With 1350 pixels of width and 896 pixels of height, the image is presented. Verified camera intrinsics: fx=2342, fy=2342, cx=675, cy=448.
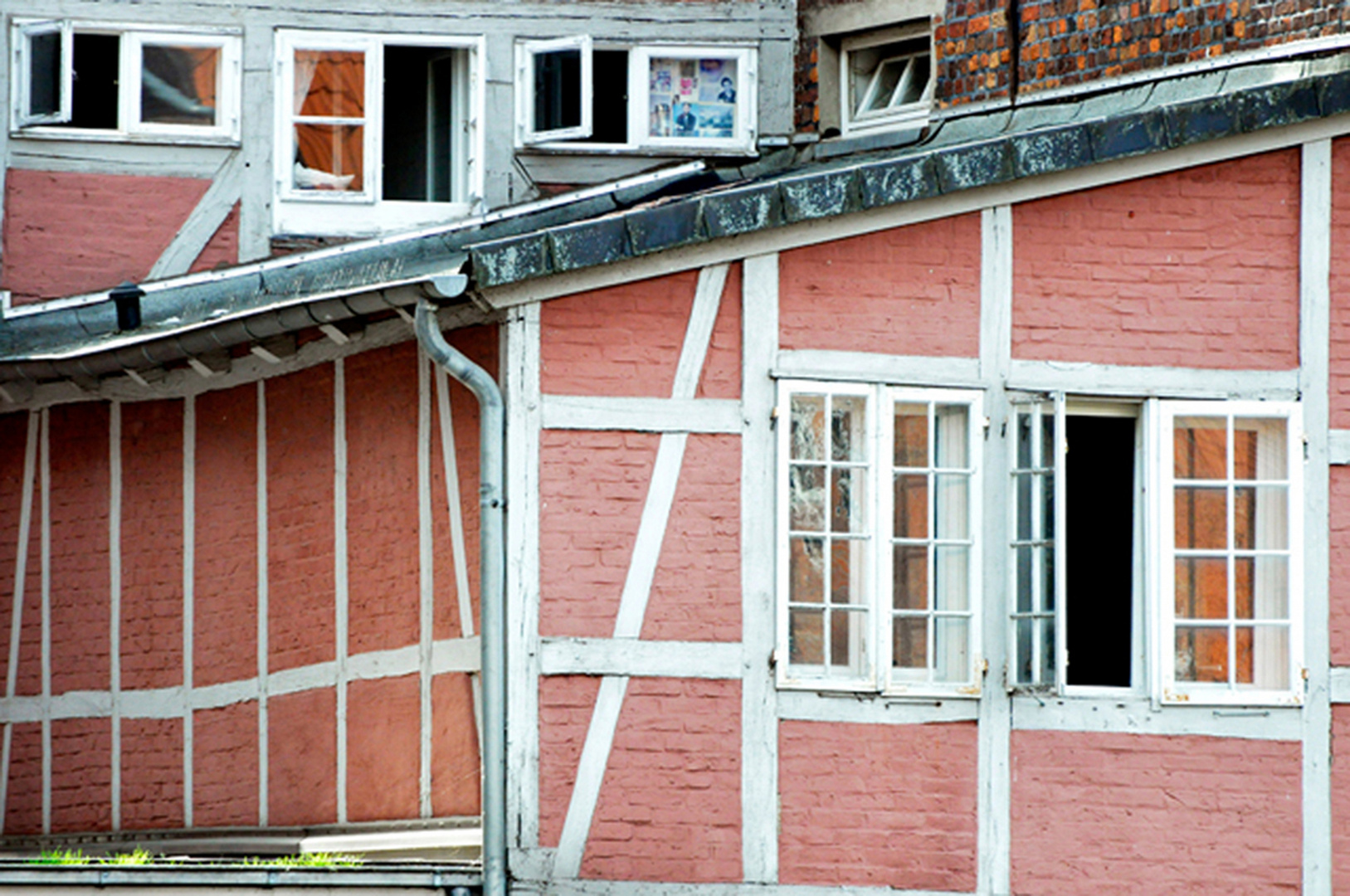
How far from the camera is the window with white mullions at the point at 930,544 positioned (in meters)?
10.5

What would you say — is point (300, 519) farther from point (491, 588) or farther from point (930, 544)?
point (930, 544)

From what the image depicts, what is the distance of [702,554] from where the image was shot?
408 inches

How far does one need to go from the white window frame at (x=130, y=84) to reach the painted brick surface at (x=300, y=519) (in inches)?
128

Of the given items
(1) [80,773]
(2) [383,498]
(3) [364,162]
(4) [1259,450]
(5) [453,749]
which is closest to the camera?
(4) [1259,450]

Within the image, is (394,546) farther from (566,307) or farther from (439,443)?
(566,307)

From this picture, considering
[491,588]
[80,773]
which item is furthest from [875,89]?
[80,773]

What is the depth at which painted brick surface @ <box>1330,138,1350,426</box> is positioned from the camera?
1075 cm

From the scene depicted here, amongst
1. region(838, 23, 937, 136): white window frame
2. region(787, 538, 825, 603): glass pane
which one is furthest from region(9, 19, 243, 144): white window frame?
region(787, 538, 825, 603): glass pane

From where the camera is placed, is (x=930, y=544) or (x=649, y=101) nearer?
(x=930, y=544)

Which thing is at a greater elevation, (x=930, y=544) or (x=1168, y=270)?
(x=1168, y=270)

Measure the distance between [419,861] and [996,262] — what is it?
376 centimetres

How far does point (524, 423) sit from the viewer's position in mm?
10273

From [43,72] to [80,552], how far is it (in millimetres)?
3546

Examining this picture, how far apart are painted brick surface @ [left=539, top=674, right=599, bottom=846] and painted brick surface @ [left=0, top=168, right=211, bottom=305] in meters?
5.52
